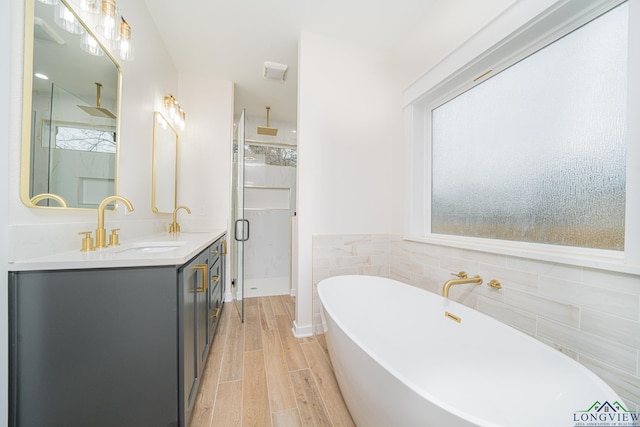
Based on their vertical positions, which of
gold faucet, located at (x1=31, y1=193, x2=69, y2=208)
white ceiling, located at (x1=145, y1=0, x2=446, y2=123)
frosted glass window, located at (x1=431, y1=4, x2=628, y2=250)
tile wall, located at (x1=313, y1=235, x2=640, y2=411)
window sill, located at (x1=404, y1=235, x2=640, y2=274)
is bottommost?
tile wall, located at (x1=313, y1=235, x2=640, y2=411)

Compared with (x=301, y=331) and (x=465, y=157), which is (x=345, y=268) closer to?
(x=301, y=331)

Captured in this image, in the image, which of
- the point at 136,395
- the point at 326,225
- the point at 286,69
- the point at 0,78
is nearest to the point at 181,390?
the point at 136,395

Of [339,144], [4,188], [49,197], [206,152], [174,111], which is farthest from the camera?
[206,152]

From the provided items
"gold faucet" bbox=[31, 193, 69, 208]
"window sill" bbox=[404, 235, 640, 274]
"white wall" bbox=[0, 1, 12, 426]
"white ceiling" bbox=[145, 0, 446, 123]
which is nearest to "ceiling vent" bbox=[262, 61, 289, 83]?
"white ceiling" bbox=[145, 0, 446, 123]

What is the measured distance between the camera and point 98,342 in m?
0.85

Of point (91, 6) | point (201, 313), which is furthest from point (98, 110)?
point (201, 313)

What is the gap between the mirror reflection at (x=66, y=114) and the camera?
905 mm

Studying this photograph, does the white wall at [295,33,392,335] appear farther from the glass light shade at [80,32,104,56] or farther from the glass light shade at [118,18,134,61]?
the glass light shade at [80,32,104,56]

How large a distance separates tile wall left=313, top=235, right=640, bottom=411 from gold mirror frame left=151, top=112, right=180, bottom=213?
236cm

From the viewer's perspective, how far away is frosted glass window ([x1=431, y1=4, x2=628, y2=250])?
0.98 meters

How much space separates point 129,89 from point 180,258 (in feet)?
4.71

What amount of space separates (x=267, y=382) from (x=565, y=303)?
63.3 inches

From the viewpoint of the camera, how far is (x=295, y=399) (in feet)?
4.29

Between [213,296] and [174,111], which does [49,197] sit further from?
[174,111]
